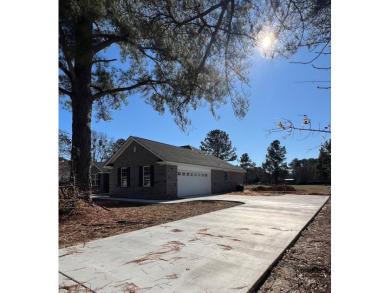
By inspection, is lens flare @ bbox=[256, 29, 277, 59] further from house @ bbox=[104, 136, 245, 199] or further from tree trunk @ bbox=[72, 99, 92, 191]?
house @ bbox=[104, 136, 245, 199]

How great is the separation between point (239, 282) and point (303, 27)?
2675 millimetres

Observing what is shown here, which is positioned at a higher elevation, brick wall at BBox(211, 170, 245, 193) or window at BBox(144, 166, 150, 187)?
window at BBox(144, 166, 150, 187)

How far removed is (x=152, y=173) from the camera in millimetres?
14625

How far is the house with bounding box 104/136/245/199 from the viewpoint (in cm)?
1428

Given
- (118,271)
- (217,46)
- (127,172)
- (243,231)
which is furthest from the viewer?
(127,172)

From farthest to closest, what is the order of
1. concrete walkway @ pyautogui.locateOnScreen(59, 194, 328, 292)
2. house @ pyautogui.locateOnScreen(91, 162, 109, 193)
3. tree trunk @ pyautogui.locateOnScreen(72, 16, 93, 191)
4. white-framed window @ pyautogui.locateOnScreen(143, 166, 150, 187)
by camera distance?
house @ pyautogui.locateOnScreen(91, 162, 109, 193) → white-framed window @ pyautogui.locateOnScreen(143, 166, 150, 187) → tree trunk @ pyautogui.locateOnScreen(72, 16, 93, 191) → concrete walkway @ pyautogui.locateOnScreen(59, 194, 328, 292)

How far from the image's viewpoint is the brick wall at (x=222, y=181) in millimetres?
19219

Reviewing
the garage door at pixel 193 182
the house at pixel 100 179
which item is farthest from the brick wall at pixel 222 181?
the house at pixel 100 179

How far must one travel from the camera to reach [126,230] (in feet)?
17.3

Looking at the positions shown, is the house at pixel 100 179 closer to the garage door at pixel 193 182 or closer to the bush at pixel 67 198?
the garage door at pixel 193 182

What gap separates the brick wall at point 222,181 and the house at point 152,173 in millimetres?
900

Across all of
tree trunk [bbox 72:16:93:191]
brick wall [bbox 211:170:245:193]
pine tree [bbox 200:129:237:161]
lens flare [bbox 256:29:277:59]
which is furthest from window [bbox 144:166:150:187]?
pine tree [bbox 200:129:237:161]
